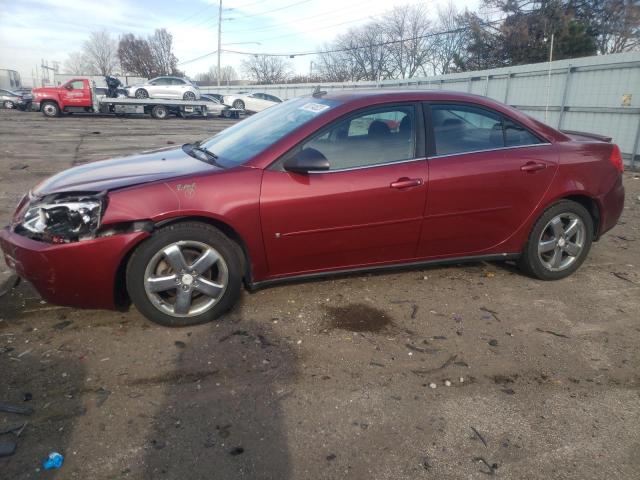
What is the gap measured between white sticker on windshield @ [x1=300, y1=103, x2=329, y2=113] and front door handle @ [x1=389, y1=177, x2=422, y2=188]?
2.56 feet

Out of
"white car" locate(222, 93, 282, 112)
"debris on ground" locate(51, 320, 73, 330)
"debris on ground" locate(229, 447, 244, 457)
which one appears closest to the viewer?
"debris on ground" locate(229, 447, 244, 457)

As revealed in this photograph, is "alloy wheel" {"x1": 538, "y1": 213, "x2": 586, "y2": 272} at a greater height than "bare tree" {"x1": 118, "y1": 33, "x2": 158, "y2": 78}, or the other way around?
"bare tree" {"x1": 118, "y1": 33, "x2": 158, "y2": 78}

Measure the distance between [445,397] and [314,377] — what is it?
73cm

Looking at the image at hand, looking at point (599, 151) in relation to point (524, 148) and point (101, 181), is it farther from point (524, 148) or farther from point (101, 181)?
point (101, 181)

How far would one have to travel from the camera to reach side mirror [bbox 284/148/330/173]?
3.08 m

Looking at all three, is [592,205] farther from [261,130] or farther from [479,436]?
[261,130]

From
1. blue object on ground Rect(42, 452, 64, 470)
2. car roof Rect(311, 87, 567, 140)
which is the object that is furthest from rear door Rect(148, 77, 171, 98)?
blue object on ground Rect(42, 452, 64, 470)

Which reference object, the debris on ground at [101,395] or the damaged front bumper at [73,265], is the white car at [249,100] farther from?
the debris on ground at [101,395]

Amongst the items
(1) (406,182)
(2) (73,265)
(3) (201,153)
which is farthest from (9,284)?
(1) (406,182)

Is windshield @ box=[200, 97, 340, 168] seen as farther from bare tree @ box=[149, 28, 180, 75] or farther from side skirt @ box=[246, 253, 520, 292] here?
bare tree @ box=[149, 28, 180, 75]

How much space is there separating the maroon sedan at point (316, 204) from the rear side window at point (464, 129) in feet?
0.03

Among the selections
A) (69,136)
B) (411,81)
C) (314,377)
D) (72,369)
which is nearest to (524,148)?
(314,377)

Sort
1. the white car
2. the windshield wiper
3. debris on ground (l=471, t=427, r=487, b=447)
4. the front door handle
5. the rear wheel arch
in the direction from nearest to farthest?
debris on ground (l=471, t=427, r=487, b=447)
the front door handle
the windshield wiper
the rear wheel arch
the white car

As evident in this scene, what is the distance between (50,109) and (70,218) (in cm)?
2642
